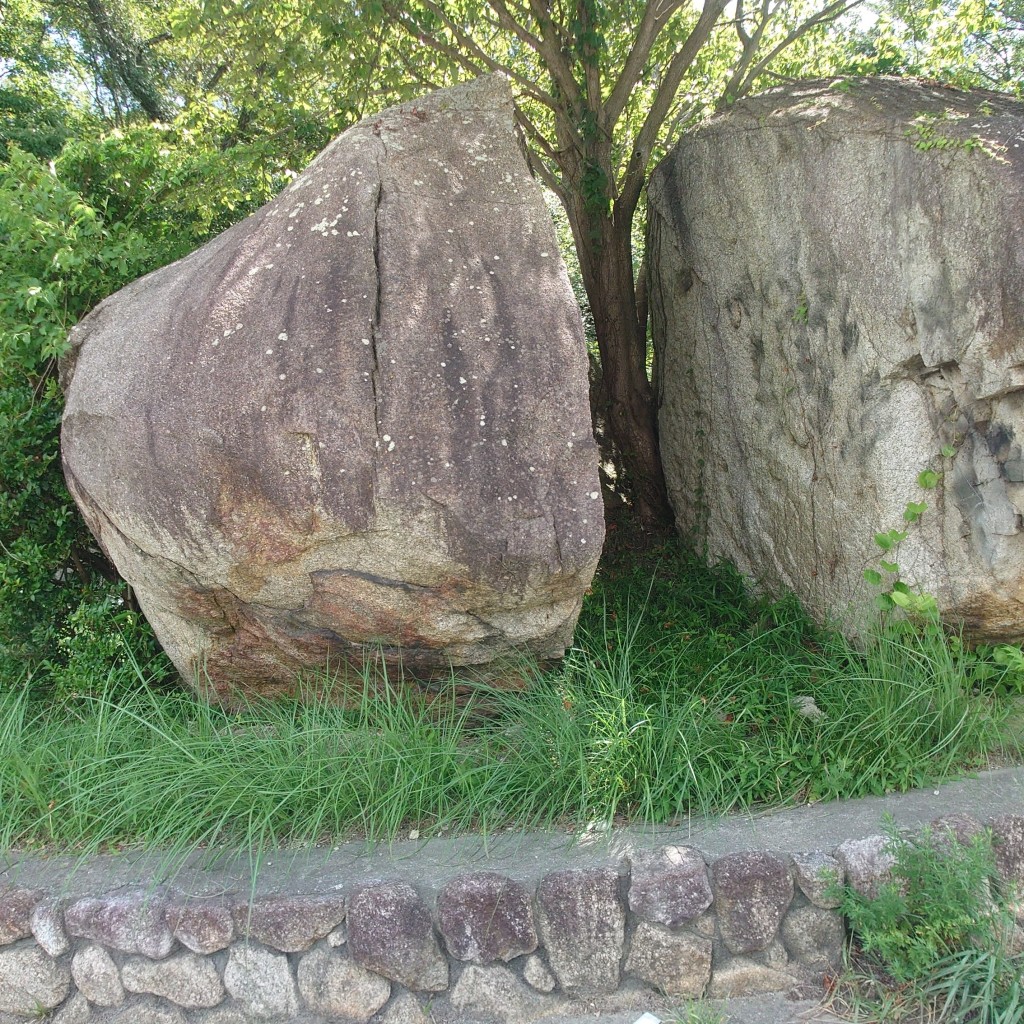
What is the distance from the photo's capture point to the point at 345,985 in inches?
105

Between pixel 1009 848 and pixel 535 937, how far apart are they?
1411mm

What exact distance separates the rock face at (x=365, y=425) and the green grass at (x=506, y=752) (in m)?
0.27

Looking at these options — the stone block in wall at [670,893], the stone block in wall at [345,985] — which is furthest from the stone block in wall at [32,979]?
the stone block in wall at [670,893]

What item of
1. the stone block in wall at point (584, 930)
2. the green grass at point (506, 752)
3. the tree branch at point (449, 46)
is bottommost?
the stone block in wall at point (584, 930)

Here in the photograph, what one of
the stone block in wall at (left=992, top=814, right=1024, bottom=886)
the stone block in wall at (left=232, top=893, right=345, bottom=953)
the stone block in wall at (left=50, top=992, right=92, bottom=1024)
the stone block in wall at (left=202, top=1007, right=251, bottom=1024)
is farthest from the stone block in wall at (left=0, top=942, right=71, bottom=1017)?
the stone block in wall at (left=992, top=814, right=1024, bottom=886)

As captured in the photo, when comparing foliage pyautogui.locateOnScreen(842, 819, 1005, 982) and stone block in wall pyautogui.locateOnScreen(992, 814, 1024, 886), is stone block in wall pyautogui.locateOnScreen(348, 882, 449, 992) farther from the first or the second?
stone block in wall pyautogui.locateOnScreen(992, 814, 1024, 886)

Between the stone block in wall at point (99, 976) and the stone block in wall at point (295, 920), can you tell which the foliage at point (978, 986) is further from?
the stone block in wall at point (99, 976)

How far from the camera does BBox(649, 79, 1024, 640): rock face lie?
10.5ft

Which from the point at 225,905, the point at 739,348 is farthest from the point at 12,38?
the point at 225,905

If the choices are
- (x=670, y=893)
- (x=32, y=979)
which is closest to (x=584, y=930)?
(x=670, y=893)

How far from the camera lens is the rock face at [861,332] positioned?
3188 millimetres

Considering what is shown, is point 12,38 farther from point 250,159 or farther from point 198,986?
point 198,986

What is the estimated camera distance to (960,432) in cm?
333

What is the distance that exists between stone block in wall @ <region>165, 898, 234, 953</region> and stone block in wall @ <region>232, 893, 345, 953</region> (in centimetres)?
7
